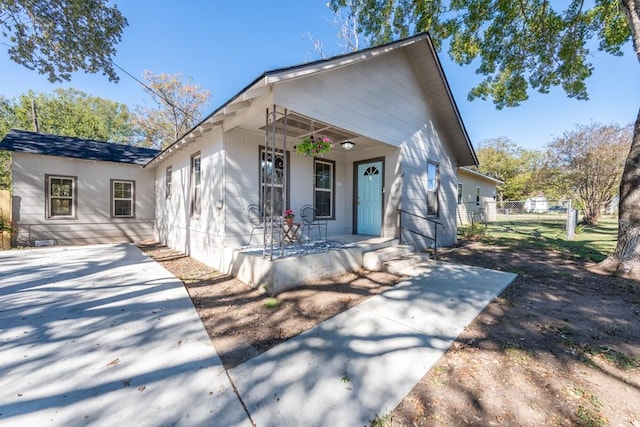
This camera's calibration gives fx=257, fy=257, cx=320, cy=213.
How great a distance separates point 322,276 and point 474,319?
245 cm

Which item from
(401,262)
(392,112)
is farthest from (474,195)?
(401,262)

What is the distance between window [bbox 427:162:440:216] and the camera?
7.83m

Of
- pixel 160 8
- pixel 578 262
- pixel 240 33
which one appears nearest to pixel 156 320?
pixel 578 262

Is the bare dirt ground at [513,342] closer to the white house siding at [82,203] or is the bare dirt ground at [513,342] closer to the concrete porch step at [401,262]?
the concrete porch step at [401,262]

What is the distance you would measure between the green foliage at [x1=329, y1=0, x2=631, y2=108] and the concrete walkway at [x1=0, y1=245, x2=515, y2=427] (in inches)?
336

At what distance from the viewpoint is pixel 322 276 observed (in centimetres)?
478

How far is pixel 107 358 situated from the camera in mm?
2447

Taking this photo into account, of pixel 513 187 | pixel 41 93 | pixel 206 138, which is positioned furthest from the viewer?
pixel 513 187

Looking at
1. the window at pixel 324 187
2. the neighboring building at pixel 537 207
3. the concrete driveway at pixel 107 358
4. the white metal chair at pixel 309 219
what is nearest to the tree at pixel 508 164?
the neighboring building at pixel 537 207

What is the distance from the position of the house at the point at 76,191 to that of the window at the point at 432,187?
10289mm

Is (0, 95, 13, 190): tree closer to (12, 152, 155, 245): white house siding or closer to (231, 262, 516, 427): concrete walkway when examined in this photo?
(12, 152, 155, 245): white house siding

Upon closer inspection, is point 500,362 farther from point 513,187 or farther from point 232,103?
point 513,187

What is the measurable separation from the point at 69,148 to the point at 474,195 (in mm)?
22321

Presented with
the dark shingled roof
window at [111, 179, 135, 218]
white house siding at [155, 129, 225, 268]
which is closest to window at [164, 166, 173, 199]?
white house siding at [155, 129, 225, 268]
